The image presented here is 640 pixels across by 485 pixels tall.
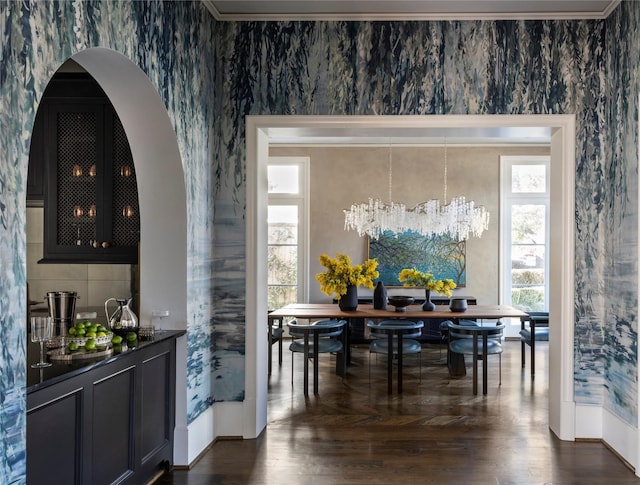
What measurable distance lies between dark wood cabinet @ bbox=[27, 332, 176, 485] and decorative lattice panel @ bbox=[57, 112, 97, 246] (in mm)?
1430

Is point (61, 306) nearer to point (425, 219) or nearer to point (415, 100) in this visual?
point (415, 100)

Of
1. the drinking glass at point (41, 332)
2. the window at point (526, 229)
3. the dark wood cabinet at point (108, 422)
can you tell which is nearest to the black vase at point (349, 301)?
the dark wood cabinet at point (108, 422)

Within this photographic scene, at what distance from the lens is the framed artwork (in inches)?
354

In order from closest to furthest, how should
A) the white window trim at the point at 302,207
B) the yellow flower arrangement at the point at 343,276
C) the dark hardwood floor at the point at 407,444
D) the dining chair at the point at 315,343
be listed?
the dark hardwood floor at the point at 407,444
the dining chair at the point at 315,343
the yellow flower arrangement at the point at 343,276
the white window trim at the point at 302,207

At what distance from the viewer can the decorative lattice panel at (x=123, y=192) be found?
429 cm

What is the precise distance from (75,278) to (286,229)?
469cm

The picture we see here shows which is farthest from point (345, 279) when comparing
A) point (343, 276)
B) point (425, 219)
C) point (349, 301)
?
point (425, 219)

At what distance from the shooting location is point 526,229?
9.04 meters

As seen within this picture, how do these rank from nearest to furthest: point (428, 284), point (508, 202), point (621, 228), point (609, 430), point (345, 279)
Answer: point (621, 228) → point (609, 430) → point (345, 279) → point (428, 284) → point (508, 202)

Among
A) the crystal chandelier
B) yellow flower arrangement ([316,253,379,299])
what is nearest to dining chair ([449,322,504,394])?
yellow flower arrangement ([316,253,379,299])

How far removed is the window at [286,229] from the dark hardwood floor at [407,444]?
3.23 metres

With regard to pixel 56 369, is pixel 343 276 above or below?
above

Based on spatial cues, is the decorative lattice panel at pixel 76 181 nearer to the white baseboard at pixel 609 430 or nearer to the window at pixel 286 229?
the white baseboard at pixel 609 430

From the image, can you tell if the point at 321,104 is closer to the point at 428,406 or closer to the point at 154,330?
the point at 154,330
